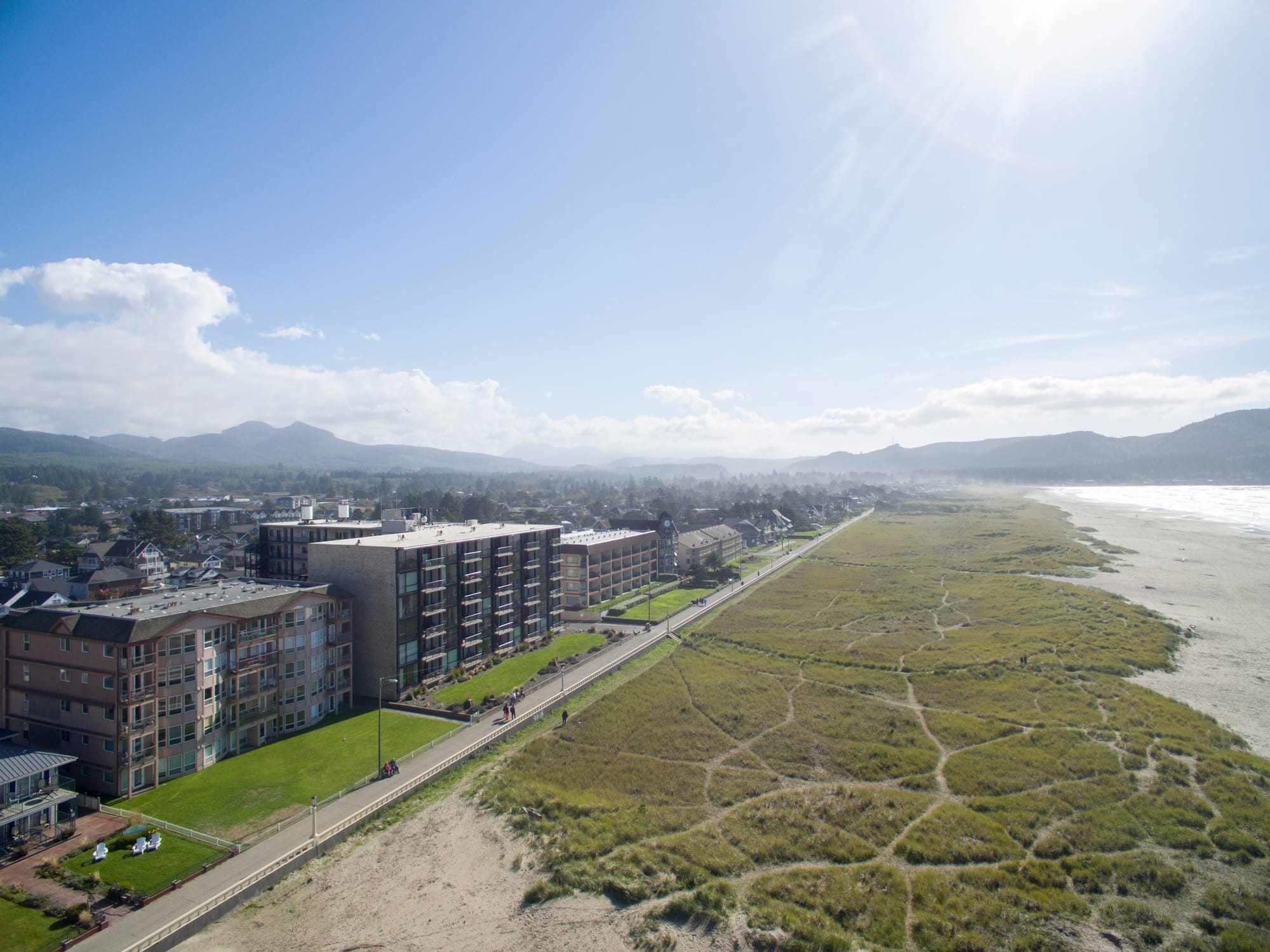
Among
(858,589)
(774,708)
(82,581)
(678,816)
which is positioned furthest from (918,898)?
(82,581)

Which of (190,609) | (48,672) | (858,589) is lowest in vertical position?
(858,589)

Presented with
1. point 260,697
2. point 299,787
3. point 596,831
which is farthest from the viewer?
point 260,697

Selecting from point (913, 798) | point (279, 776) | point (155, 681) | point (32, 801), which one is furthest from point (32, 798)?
point (913, 798)

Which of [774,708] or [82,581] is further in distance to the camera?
[82,581]

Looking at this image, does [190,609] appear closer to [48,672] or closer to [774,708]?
[48,672]

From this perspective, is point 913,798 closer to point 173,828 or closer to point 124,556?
point 173,828

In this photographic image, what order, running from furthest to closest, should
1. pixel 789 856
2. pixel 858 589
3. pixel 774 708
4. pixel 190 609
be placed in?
pixel 858 589 < pixel 774 708 < pixel 190 609 < pixel 789 856

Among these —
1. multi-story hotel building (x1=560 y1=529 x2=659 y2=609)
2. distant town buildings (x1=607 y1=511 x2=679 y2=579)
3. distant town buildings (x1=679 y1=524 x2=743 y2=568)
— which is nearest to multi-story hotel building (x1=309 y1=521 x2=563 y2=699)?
multi-story hotel building (x1=560 y1=529 x2=659 y2=609)

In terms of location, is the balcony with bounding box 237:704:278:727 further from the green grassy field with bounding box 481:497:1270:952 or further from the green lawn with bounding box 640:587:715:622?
the green lawn with bounding box 640:587:715:622
